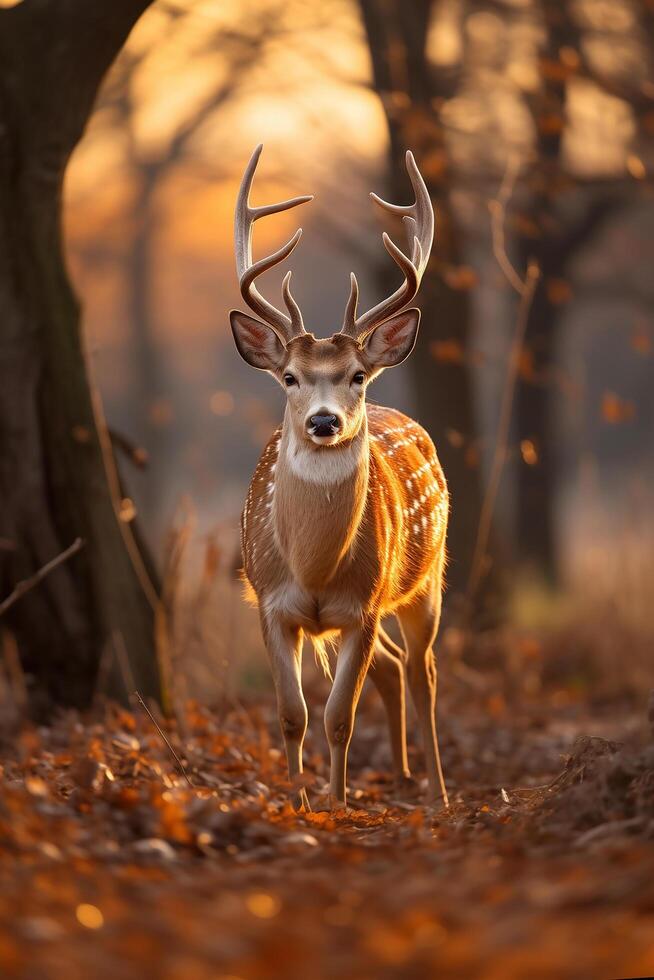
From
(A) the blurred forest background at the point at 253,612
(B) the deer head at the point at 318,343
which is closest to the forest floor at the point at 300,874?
(A) the blurred forest background at the point at 253,612

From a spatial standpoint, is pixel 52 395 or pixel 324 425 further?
pixel 52 395

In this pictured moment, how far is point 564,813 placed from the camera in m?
4.32

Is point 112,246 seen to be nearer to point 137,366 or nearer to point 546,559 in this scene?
point 137,366

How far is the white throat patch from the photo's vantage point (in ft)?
18.0

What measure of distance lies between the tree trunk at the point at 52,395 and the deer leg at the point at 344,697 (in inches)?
57.9

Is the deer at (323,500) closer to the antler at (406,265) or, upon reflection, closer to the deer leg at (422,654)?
the antler at (406,265)

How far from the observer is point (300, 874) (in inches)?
148

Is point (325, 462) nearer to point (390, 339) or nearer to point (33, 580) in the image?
point (390, 339)

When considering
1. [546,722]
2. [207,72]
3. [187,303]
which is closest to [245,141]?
[207,72]

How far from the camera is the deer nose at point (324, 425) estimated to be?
520cm

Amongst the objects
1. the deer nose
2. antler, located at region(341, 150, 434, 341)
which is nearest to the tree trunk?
antler, located at region(341, 150, 434, 341)

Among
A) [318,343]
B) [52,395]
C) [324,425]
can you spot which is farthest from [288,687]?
[52,395]

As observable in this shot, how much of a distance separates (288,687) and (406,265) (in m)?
1.73

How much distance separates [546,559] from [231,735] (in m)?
9.99
